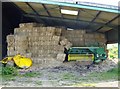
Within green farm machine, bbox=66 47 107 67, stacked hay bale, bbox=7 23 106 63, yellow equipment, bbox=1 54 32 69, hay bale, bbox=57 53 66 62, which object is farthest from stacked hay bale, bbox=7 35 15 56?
green farm machine, bbox=66 47 107 67

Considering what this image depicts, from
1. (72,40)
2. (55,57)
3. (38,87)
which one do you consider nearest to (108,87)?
(38,87)

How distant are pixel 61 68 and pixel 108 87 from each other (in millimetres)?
5508

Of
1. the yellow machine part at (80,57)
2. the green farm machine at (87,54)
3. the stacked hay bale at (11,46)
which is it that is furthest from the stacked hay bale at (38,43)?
the yellow machine part at (80,57)

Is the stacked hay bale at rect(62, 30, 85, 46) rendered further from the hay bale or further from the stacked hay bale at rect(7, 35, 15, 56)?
the stacked hay bale at rect(7, 35, 15, 56)

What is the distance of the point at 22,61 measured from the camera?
1390 cm

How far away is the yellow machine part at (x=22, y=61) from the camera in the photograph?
13.8 m

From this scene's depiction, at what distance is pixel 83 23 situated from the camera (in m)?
16.6

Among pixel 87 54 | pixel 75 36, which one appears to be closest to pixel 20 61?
pixel 87 54

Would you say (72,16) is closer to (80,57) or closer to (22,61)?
(80,57)

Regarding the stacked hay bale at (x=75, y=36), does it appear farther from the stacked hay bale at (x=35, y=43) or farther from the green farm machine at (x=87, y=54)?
the stacked hay bale at (x=35, y=43)

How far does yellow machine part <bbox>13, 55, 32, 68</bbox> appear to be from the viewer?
45.3 ft

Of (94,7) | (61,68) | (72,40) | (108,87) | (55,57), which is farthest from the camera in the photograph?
(72,40)

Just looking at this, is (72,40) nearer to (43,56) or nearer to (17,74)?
(43,56)

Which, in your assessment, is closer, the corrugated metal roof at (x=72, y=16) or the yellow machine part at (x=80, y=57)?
the corrugated metal roof at (x=72, y=16)
